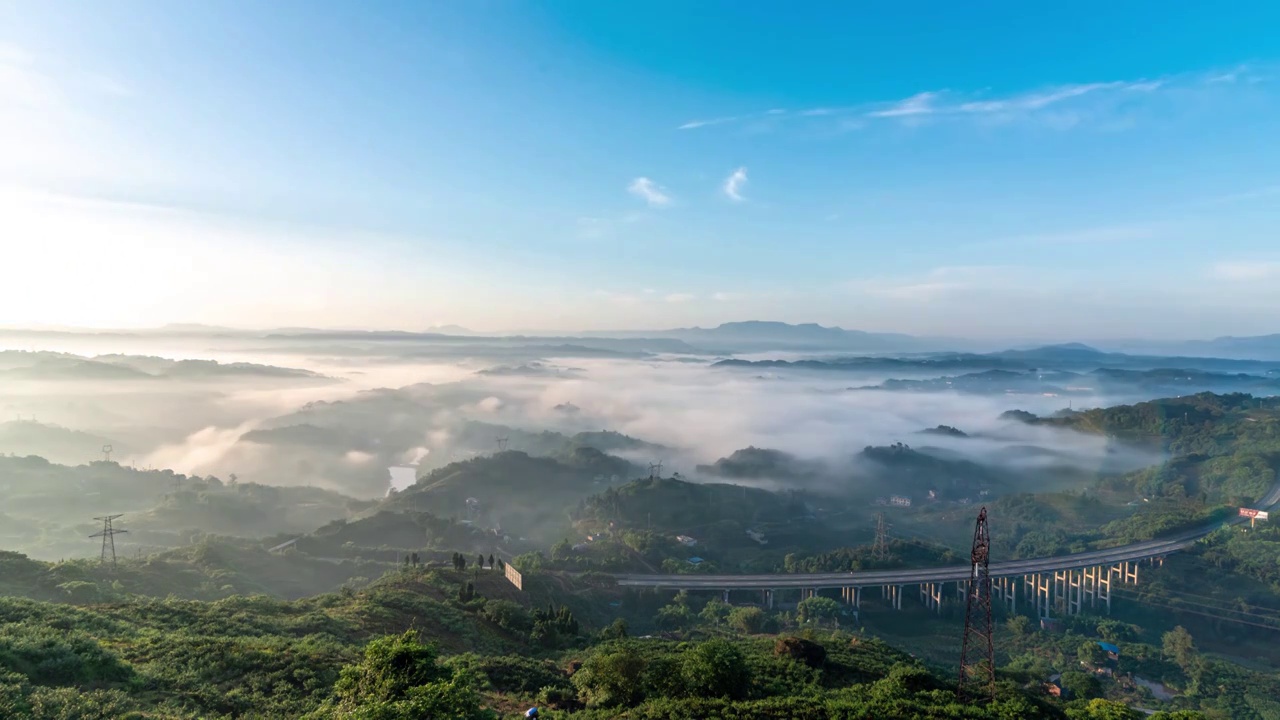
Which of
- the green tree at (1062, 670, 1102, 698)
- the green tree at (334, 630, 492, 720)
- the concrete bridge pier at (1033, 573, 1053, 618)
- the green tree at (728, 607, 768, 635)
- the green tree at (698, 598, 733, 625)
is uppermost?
the green tree at (334, 630, 492, 720)

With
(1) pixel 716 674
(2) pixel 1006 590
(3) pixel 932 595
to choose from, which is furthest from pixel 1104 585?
(1) pixel 716 674

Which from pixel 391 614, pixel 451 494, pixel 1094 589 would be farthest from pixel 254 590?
pixel 1094 589

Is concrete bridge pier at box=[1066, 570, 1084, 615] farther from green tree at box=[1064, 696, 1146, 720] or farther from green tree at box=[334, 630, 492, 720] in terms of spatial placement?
green tree at box=[334, 630, 492, 720]

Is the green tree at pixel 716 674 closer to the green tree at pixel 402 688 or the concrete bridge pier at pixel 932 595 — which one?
the green tree at pixel 402 688

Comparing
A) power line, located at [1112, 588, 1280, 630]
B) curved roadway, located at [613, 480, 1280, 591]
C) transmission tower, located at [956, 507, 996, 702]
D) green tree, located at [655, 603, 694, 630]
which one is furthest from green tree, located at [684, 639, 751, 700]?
power line, located at [1112, 588, 1280, 630]

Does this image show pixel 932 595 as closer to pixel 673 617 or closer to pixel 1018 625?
pixel 1018 625

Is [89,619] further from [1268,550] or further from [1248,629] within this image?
[1268,550]
